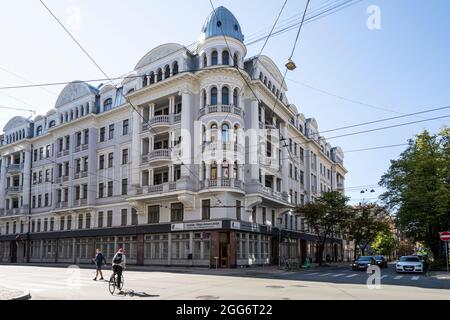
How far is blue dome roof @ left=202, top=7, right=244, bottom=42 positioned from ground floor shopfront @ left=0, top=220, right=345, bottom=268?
16.8 meters

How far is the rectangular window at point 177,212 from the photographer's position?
3862 cm

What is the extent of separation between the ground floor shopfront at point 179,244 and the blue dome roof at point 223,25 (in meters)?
16.8

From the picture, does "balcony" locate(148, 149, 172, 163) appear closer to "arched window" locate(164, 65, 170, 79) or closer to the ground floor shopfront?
the ground floor shopfront

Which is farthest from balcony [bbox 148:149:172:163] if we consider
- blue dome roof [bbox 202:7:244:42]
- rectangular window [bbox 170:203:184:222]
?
blue dome roof [bbox 202:7:244:42]

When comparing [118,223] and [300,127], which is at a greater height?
[300,127]

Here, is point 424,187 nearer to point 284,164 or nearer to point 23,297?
point 284,164

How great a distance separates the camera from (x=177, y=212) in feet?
128
